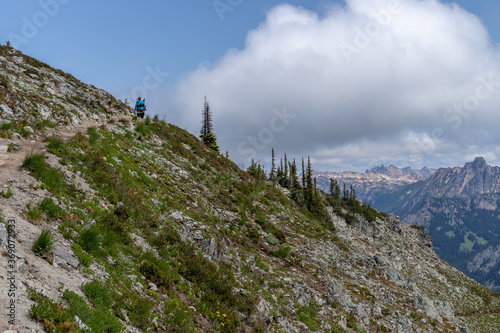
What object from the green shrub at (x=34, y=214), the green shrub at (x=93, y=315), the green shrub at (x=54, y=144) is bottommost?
the green shrub at (x=93, y=315)

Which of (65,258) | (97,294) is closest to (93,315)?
(97,294)

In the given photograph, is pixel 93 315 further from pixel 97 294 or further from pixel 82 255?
pixel 82 255

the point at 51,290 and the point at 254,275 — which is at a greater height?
the point at 51,290

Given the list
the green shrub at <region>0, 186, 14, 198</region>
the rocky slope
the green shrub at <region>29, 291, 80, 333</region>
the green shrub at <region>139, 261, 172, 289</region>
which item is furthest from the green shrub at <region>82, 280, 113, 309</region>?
the green shrub at <region>0, 186, 14, 198</region>

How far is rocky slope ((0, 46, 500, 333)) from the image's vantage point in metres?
7.27

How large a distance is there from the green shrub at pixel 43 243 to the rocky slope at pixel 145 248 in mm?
119

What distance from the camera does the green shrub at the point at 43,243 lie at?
24.5 feet

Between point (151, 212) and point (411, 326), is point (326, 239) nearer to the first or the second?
point (411, 326)

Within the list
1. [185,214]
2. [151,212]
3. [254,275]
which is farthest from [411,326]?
[151,212]

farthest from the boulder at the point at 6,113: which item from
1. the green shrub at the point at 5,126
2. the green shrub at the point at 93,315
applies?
the green shrub at the point at 93,315

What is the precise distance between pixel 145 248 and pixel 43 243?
448 centimetres

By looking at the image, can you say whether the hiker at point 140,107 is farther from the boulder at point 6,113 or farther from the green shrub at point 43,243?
the green shrub at point 43,243

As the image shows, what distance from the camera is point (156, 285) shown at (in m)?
10.1

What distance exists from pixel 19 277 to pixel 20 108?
14.7m
